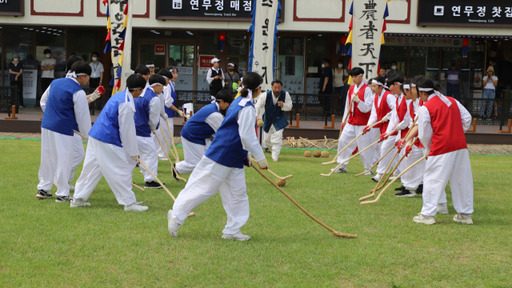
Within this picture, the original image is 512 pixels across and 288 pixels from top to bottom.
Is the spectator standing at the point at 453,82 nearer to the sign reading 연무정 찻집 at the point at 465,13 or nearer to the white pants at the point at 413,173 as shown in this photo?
the sign reading 연무정 찻집 at the point at 465,13

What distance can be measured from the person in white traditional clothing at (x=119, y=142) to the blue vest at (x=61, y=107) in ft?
2.04

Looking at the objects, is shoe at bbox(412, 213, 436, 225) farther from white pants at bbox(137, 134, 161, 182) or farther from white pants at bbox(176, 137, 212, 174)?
white pants at bbox(137, 134, 161, 182)

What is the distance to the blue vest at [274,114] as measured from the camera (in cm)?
1292

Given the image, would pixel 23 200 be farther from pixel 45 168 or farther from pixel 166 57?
pixel 166 57

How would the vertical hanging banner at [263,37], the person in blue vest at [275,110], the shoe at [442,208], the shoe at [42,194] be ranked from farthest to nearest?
1. the vertical hanging banner at [263,37]
2. the person in blue vest at [275,110]
3. the shoe at [42,194]
4. the shoe at [442,208]

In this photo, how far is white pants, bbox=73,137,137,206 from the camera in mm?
7293

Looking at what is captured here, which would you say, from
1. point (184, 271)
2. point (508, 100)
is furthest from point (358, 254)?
point (508, 100)

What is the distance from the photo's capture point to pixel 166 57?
21781mm

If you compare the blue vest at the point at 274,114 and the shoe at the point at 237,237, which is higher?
the blue vest at the point at 274,114

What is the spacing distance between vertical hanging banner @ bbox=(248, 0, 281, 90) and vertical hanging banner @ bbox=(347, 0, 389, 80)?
5.43 ft

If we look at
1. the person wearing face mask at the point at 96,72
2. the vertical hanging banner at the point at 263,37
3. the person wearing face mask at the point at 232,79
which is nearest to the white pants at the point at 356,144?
the vertical hanging banner at the point at 263,37

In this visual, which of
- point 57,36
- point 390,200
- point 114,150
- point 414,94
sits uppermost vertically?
point 57,36

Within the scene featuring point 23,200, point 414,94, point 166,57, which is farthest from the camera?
point 166,57

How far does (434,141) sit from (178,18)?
13639mm
